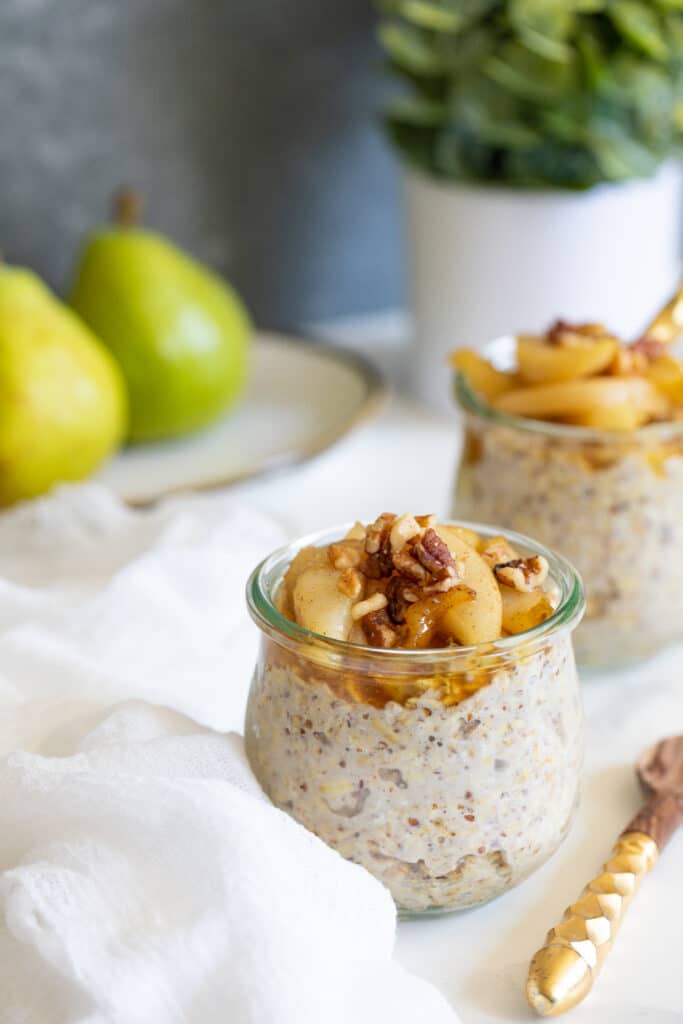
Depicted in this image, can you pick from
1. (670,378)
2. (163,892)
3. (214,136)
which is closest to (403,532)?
(163,892)

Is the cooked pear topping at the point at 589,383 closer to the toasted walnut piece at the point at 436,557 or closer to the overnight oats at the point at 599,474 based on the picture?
the overnight oats at the point at 599,474

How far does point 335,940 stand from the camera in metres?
0.48

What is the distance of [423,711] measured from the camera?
0.51 meters

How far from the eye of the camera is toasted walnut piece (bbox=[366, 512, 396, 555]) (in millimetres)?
548

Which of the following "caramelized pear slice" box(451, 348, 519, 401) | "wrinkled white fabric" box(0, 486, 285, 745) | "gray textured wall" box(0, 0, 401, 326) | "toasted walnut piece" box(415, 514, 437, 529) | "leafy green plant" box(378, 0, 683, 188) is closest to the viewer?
"toasted walnut piece" box(415, 514, 437, 529)

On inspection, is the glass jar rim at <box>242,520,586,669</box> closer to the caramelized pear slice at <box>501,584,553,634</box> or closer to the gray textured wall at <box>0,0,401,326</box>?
the caramelized pear slice at <box>501,584,553,634</box>

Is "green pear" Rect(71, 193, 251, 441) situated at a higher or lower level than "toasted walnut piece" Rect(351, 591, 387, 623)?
lower

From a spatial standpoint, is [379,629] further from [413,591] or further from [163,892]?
[163,892]

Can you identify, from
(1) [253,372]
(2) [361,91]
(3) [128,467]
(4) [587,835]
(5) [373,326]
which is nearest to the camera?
(4) [587,835]

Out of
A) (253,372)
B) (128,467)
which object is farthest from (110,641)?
(253,372)

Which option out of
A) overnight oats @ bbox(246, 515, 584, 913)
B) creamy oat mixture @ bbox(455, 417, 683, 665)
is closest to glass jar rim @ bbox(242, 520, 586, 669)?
overnight oats @ bbox(246, 515, 584, 913)

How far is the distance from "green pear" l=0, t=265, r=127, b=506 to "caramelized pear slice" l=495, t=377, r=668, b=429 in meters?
0.39

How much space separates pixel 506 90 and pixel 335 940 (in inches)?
32.7

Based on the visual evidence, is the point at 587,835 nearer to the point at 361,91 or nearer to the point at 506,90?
the point at 506,90
